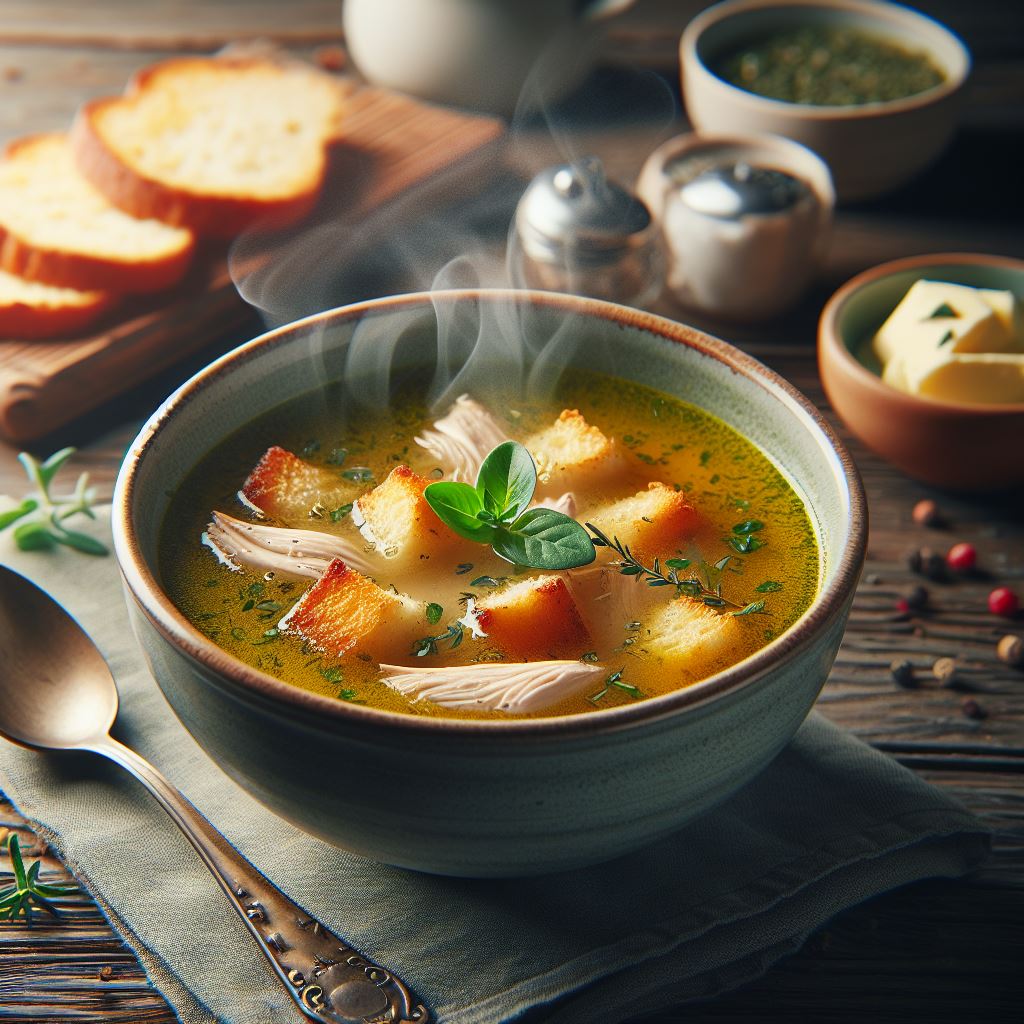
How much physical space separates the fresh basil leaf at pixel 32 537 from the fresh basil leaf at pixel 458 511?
925 mm

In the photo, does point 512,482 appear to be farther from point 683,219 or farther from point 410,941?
point 683,219

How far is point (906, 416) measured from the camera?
109 inches

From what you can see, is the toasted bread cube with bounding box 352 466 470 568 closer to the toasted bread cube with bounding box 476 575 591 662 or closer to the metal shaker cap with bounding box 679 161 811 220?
the toasted bread cube with bounding box 476 575 591 662

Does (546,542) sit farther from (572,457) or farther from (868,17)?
(868,17)

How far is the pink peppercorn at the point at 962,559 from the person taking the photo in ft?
8.80

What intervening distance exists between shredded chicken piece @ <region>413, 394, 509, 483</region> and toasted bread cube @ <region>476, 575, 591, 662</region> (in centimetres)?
39

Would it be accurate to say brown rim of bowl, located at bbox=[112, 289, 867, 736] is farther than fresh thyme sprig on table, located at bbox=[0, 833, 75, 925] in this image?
No

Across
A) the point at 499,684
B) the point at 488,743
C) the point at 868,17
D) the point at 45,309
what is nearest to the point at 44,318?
the point at 45,309

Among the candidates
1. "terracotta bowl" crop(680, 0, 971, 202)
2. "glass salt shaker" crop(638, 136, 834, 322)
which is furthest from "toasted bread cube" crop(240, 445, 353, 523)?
"terracotta bowl" crop(680, 0, 971, 202)

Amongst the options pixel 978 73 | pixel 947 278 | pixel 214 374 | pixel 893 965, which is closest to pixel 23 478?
pixel 214 374

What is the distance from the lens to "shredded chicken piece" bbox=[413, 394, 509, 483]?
2.25 meters

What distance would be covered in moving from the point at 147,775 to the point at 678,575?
0.88 meters

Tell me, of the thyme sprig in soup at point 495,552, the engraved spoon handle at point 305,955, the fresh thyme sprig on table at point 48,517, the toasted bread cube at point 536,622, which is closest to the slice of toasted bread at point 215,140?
the fresh thyme sprig on table at point 48,517

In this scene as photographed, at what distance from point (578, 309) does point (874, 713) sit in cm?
91
